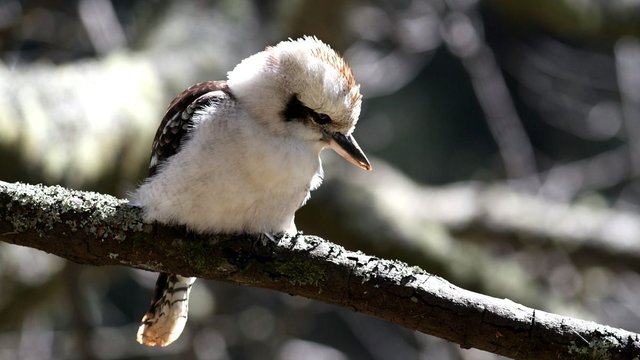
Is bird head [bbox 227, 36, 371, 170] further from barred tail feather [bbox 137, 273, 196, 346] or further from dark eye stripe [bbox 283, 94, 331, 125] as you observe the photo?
barred tail feather [bbox 137, 273, 196, 346]

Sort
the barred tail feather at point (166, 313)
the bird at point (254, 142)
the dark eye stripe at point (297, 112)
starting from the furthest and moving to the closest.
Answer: the barred tail feather at point (166, 313), the dark eye stripe at point (297, 112), the bird at point (254, 142)

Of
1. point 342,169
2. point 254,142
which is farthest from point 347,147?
point 342,169

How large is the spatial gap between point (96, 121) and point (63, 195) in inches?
45.5

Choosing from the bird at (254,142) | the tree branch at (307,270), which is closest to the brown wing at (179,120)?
the bird at (254,142)

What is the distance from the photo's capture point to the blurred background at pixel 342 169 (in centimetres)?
322

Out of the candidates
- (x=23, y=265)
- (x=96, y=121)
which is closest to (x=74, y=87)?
(x=96, y=121)

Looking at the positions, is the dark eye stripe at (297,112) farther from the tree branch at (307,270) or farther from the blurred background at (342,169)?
the blurred background at (342,169)

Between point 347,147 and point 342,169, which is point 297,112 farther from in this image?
point 342,169

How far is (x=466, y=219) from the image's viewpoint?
413cm

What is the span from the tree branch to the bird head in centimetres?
33

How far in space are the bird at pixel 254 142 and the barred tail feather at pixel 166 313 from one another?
366 millimetres

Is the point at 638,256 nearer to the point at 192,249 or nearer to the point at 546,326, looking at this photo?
the point at 546,326

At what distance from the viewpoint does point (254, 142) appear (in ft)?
7.34

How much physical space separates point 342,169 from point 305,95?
147cm
